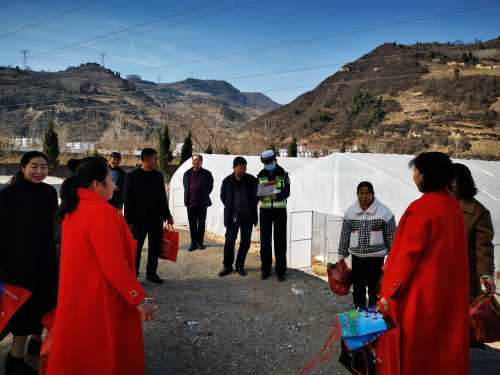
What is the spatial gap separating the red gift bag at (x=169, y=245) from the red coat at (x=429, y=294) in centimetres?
347

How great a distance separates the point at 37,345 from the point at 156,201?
92.3 inches

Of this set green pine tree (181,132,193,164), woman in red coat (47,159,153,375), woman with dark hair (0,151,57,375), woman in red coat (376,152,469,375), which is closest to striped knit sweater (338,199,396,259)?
woman in red coat (376,152,469,375)

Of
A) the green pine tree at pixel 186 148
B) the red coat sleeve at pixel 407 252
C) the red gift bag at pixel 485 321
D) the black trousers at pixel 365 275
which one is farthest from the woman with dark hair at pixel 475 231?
the green pine tree at pixel 186 148

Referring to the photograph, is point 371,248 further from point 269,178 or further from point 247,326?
point 269,178

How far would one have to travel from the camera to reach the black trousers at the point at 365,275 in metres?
4.07

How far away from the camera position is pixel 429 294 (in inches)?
93.7

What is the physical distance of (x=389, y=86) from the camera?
263 feet

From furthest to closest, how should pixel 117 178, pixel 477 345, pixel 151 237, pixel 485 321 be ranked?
pixel 117 178, pixel 151 237, pixel 477 345, pixel 485 321

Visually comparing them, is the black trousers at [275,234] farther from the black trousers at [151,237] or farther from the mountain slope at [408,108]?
the mountain slope at [408,108]

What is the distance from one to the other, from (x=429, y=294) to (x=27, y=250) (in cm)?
287

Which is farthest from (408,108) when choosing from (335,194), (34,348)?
(34,348)

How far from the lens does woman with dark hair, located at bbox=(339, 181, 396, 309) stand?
4.00 meters

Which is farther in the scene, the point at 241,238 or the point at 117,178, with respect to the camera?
the point at 117,178

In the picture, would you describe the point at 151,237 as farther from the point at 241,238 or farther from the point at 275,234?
the point at 275,234
